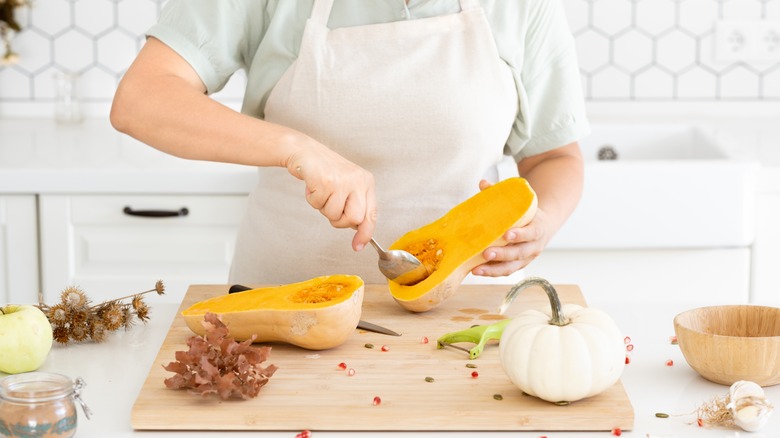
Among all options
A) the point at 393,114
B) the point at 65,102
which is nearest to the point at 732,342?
the point at 393,114

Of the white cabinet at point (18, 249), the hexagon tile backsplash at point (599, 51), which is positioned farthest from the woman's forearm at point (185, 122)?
the hexagon tile backsplash at point (599, 51)

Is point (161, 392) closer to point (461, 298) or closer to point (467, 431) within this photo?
point (467, 431)

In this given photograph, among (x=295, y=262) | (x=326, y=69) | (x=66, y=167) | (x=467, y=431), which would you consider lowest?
(x=467, y=431)

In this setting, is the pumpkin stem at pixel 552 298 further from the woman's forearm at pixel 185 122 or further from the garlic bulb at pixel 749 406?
the woman's forearm at pixel 185 122

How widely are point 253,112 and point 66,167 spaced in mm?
794

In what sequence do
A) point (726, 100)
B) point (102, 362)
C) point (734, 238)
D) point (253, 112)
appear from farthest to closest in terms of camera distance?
point (726, 100) < point (734, 238) < point (253, 112) < point (102, 362)

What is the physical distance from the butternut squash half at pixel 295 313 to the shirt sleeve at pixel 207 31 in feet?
1.22

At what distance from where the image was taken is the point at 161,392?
1.06m

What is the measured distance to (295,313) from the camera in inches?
46.0

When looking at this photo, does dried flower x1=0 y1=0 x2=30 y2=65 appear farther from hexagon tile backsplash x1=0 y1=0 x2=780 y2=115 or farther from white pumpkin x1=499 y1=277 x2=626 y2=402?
white pumpkin x1=499 y1=277 x2=626 y2=402

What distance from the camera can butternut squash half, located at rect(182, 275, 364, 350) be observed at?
1.16 meters

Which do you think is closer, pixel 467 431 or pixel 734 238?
pixel 467 431

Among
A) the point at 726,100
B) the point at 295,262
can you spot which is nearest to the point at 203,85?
the point at 295,262

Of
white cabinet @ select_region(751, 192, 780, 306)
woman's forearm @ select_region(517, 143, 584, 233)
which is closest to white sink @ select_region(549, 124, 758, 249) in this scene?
white cabinet @ select_region(751, 192, 780, 306)
